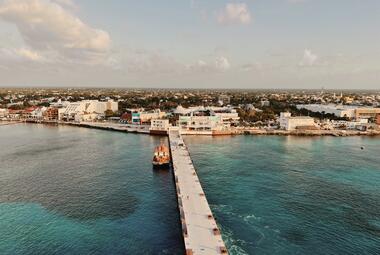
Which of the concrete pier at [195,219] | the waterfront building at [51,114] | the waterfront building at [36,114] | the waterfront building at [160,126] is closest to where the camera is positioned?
the concrete pier at [195,219]

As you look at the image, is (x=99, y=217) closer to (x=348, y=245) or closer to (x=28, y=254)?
(x=28, y=254)

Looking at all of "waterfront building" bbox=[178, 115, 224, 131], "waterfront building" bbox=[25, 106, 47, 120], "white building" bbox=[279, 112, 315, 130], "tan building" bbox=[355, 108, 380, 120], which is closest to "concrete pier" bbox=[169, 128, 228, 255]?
"waterfront building" bbox=[178, 115, 224, 131]

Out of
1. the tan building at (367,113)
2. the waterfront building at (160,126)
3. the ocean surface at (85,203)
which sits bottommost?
the ocean surface at (85,203)

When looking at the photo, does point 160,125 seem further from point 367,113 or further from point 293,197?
point 367,113

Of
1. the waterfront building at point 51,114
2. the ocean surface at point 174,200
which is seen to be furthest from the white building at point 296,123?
the waterfront building at point 51,114

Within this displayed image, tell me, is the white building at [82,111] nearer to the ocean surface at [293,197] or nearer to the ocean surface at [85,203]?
the ocean surface at [85,203]

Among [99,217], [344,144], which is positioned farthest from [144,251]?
[344,144]

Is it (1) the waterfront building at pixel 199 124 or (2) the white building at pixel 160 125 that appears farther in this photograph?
(1) the waterfront building at pixel 199 124
